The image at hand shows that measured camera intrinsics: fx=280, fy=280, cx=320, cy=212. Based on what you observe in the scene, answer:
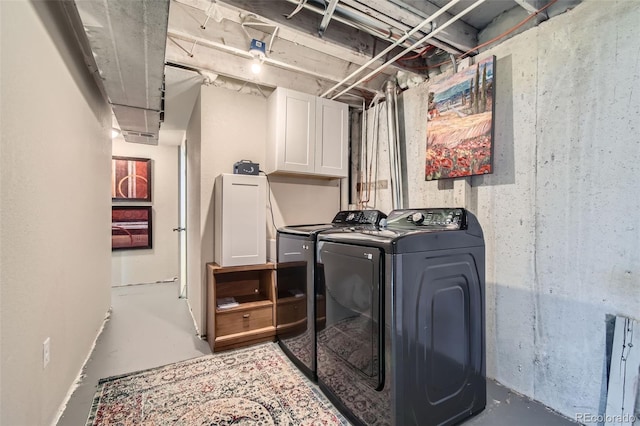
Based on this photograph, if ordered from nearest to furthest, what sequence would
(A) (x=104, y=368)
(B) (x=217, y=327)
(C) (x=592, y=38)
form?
(C) (x=592, y=38)
(A) (x=104, y=368)
(B) (x=217, y=327)

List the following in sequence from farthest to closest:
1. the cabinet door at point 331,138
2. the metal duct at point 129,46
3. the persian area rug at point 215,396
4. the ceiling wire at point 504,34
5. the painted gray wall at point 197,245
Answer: the cabinet door at point 331,138 → the painted gray wall at point 197,245 → the ceiling wire at point 504,34 → the persian area rug at point 215,396 → the metal duct at point 129,46

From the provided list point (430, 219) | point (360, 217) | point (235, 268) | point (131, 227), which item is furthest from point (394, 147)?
point (131, 227)

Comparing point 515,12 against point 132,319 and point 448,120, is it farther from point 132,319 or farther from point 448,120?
point 132,319

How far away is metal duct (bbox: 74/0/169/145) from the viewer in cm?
143

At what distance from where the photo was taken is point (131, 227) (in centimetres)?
494

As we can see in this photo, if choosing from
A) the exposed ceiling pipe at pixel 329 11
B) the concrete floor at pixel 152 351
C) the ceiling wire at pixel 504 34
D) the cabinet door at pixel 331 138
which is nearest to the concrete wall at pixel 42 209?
the concrete floor at pixel 152 351

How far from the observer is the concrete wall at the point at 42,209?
3.86 ft

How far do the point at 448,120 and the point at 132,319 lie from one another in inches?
156

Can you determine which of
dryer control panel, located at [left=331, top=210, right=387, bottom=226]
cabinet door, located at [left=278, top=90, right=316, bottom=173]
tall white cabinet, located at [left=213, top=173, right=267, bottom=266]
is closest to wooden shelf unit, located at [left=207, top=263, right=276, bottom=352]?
tall white cabinet, located at [left=213, top=173, right=267, bottom=266]

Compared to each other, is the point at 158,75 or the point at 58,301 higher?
the point at 158,75

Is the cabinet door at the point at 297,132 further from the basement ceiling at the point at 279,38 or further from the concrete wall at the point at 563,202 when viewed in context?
the concrete wall at the point at 563,202

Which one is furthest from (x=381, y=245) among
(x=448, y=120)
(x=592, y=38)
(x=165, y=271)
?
(x=165, y=271)

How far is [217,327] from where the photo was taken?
8.20ft

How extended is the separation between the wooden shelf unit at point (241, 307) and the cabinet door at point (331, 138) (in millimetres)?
1222
